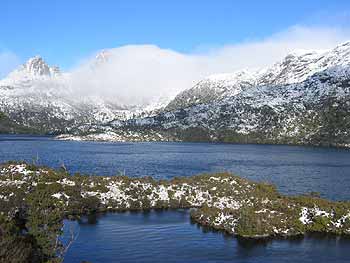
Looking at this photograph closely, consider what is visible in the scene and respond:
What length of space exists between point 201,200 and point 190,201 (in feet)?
7.54

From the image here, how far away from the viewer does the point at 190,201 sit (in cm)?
9712

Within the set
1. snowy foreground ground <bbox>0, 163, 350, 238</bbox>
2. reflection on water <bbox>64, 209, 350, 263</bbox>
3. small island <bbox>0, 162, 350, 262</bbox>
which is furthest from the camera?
snowy foreground ground <bbox>0, 163, 350, 238</bbox>

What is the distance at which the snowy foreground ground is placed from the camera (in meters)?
77.1

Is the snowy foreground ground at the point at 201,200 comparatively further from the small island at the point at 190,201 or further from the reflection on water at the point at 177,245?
the reflection on water at the point at 177,245

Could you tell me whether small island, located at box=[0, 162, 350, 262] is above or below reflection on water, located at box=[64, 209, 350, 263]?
above

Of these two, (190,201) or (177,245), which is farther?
(190,201)

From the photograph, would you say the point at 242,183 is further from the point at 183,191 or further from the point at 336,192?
the point at 336,192

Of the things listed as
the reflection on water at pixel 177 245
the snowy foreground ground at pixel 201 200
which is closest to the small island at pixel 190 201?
the snowy foreground ground at pixel 201 200

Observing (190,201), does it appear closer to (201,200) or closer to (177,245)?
(201,200)

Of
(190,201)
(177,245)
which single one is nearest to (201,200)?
(190,201)

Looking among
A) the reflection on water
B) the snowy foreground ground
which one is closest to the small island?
the snowy foreground ground

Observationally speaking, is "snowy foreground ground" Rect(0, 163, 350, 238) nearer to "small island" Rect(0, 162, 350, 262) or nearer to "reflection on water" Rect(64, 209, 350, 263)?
"small island" Rect(0, 162, 350, 262)

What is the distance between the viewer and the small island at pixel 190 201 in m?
75.9

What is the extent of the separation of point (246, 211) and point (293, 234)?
27.4 feet
